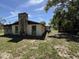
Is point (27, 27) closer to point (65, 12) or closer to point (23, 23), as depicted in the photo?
point (23, 23)

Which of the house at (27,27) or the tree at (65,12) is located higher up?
the tree at (65,12)

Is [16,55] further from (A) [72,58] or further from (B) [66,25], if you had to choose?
(B) [66,25]

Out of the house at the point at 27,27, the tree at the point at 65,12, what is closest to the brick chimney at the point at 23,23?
the house at the point at 27,27

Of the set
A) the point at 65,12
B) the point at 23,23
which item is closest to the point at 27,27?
the point at 23,23

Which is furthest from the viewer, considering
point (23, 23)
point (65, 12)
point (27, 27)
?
point (65, 12)

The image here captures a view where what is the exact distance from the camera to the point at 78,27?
37.1 metres

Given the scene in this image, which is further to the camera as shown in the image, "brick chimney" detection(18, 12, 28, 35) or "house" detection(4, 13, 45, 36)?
"brick chimney" detection(18, 12, 28, 35)

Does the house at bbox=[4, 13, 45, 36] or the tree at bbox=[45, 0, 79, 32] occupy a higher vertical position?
the tree at bbox=[45, 0, 79, 32]

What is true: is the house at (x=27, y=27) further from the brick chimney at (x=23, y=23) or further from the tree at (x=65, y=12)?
the tree at (x=65, y=12)

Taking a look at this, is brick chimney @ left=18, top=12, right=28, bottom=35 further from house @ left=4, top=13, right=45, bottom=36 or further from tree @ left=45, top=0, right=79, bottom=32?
tree @ left=45, top=0, right=79, bottom=32

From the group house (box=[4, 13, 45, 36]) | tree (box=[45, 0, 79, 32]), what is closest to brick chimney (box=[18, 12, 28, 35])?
house (box=[4, 13, 45, 36])

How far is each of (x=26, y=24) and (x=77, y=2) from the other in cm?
1119

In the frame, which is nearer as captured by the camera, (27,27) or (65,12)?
(27,27)

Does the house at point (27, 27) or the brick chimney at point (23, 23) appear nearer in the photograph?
the house at point (27, 27)
